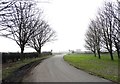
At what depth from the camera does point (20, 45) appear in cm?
4784

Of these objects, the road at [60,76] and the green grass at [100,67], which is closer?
the road at [60,76]

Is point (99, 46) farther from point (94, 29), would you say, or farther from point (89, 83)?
point (89, 83)

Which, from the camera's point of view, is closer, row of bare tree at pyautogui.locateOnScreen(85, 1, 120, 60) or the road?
the road

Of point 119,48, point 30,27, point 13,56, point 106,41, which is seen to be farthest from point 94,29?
point 13,56

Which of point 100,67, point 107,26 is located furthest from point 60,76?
point 107,26

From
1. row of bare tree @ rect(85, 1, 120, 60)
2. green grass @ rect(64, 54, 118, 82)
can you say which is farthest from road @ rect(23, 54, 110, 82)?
row of bare tree @ rect(85, 1, 120, 60)

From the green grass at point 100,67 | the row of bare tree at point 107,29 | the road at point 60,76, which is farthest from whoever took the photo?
the row of bare tree at point 107,29

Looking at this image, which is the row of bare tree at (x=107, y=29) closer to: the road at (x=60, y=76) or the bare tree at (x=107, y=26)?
the bare tree at (x=107, y=26)

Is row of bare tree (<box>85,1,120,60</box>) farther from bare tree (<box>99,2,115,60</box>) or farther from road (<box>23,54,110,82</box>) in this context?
road (<box>23,54,110,82</box>)

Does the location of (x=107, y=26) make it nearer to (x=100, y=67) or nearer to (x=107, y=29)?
(x=107, y=29)

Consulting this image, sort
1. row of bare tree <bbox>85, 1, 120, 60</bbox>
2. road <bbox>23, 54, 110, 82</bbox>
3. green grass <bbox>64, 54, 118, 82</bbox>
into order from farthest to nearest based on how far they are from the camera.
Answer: row of bare tree <bbox>85, 1, 120, 60</bbox>
green grass <bbox>64, 54, 118, 82</bbox>
road <bbox>23, 54, 110, 82</bbox>

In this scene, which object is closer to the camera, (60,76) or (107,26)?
(60,76)

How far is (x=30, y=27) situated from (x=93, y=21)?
1870 cm

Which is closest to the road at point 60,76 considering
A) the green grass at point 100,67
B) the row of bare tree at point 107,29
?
the green grass at point 100,67
